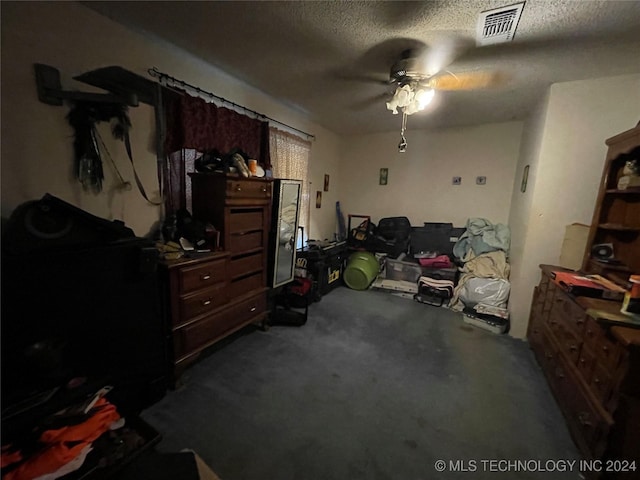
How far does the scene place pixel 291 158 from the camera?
3.20 m

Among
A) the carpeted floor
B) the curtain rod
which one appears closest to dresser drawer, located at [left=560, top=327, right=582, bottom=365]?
the carpeted floor

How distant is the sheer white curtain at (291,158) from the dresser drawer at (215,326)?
4.66 feet

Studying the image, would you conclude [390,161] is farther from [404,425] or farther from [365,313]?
[404,425]

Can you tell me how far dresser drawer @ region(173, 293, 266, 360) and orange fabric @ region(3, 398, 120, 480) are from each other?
573mm

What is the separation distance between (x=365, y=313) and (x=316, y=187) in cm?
192

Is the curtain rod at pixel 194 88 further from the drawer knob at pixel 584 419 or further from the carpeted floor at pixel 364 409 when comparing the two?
the drawer knob at pixel 584 419

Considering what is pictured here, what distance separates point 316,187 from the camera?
12.9 feet

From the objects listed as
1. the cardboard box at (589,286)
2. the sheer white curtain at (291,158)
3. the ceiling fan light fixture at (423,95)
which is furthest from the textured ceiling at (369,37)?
the cardboard box at (589,286)

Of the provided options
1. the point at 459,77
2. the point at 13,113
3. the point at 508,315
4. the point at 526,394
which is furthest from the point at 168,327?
the point at 508,315

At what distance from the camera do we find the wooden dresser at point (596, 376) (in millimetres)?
1146

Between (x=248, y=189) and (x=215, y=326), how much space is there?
1062mm

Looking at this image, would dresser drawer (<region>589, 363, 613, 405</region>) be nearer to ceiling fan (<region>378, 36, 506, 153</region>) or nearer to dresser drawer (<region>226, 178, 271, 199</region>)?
ceiling fan (<region>378, 36, 506, 153</region>)

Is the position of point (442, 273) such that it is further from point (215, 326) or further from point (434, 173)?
point (215, 326)

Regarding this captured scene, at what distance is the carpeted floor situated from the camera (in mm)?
1319
